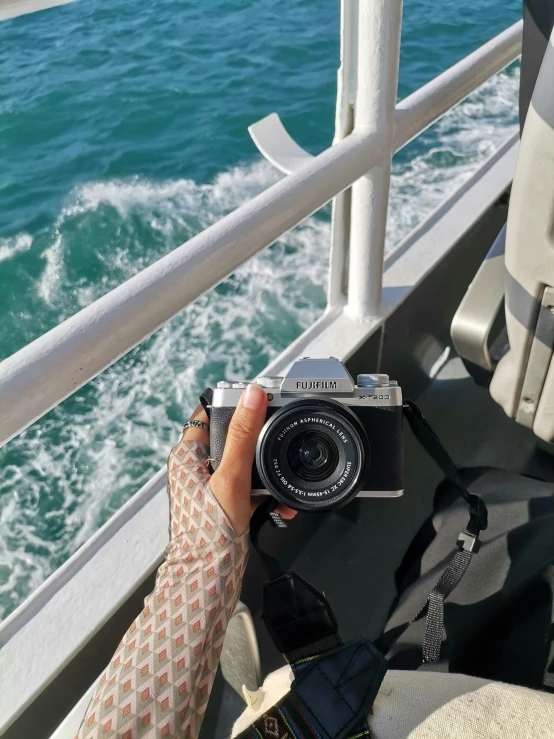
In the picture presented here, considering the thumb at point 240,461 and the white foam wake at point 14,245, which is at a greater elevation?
the thumb at point 240,461

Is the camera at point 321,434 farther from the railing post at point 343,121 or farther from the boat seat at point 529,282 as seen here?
the railing post at point 343,121

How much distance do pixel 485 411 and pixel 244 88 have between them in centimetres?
463

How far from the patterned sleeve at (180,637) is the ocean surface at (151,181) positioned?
1.25 meters

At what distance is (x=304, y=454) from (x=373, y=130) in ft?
2.08

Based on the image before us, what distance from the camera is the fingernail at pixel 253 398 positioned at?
74 cm

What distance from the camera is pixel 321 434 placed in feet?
2.62

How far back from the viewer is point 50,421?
7.86 feet

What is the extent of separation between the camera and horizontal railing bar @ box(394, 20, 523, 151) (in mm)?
1191

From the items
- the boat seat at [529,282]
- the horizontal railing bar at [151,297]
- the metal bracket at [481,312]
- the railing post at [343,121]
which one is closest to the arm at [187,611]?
the horizontal railing bar at [151,297]

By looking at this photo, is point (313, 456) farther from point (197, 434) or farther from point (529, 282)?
point (529, 282)

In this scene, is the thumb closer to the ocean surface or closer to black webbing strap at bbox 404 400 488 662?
black webbing strap at bbox 404 400 488 662

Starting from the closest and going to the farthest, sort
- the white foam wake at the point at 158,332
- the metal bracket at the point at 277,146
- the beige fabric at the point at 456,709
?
the beige fabric at the point at 456,709 → the metal bracket at the point at 277,146 → the white foam wake at the point at 158,332

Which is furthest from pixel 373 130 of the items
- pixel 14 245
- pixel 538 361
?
pixel 14 245

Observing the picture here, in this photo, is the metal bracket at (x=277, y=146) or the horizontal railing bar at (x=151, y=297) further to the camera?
the metal bracket at (x=277, y=146)
